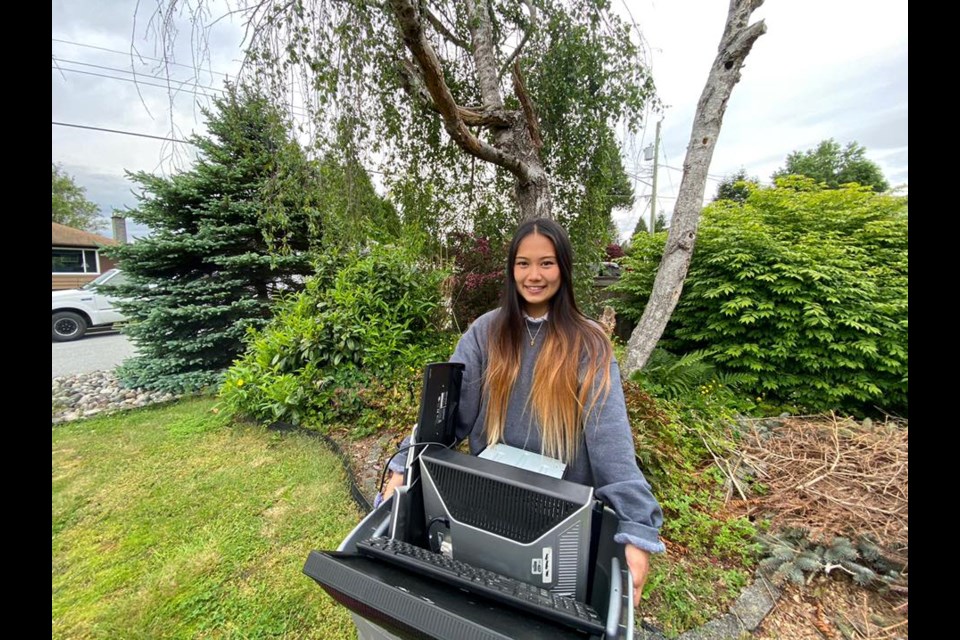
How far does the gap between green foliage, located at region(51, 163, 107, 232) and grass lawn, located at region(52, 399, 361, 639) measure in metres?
23.1

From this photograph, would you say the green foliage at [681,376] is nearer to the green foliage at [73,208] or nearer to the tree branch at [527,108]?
the tree branch at [527,108]

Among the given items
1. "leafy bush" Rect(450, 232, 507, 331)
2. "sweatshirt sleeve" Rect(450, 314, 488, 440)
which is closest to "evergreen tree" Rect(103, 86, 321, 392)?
"leafy bush" Rect(450, 232, 507, 331)

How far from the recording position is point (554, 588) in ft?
2.28

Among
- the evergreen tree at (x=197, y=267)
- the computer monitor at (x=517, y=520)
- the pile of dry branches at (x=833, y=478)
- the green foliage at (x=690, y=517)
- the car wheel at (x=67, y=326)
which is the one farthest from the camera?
the car wheel at (x=67, y=326)

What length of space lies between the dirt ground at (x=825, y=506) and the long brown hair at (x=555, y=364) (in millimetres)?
1240

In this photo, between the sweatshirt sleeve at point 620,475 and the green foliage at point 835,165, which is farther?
the green foliage at point 835,165

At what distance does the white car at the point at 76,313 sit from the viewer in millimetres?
6957

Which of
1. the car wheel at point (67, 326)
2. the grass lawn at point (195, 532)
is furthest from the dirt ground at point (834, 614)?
the car wheel at point (67, 326)

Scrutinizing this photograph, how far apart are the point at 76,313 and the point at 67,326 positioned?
302 mm

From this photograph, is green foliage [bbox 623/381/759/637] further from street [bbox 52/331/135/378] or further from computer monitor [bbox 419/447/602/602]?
street [bbox 52/331/135/378]

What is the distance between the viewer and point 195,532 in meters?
1.82

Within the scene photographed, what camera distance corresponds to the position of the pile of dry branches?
1668 mm

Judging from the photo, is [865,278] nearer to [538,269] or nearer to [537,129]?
[537,129]

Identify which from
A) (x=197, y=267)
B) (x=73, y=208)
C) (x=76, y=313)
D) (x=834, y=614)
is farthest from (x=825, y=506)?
(x=73, y=208)
